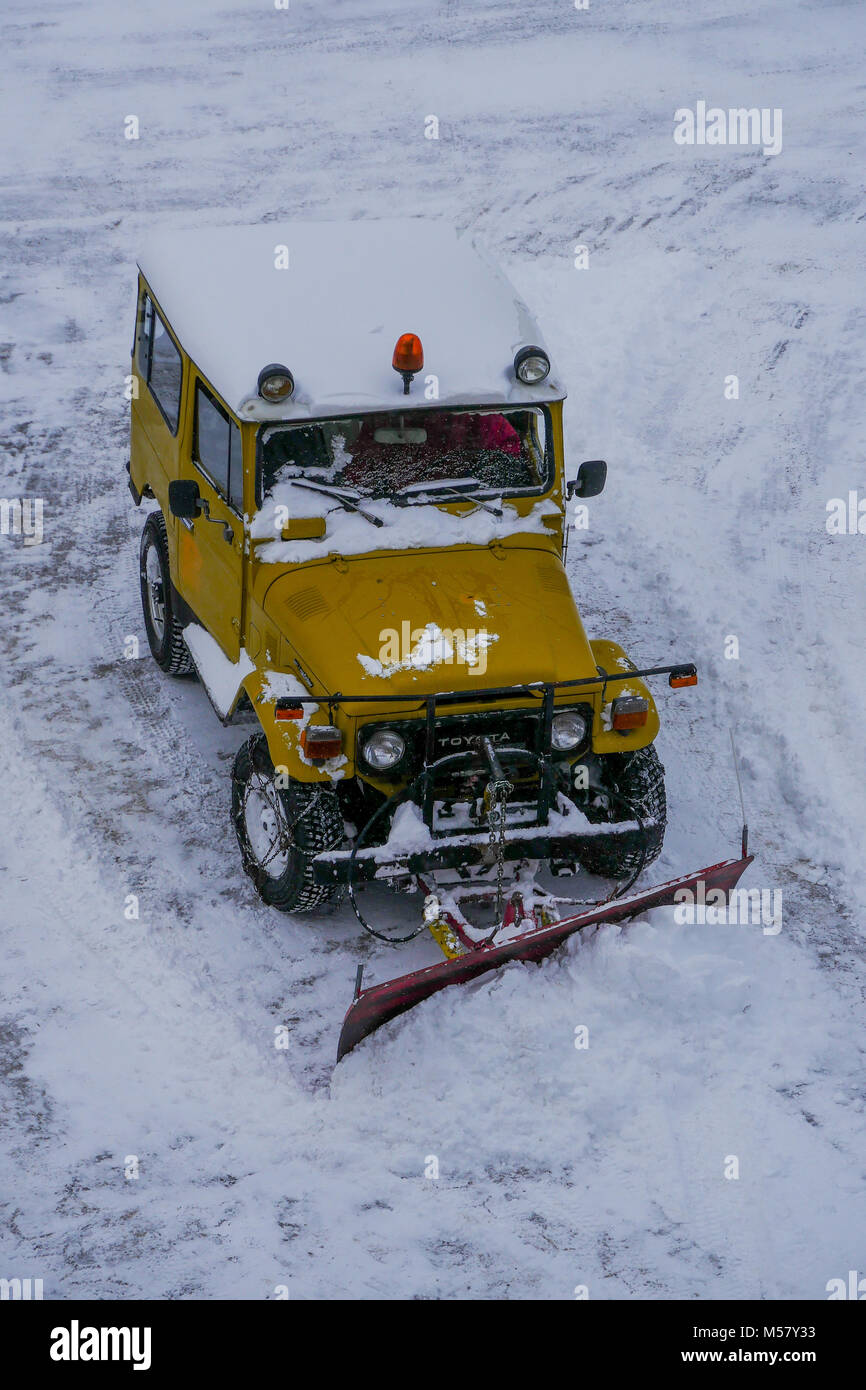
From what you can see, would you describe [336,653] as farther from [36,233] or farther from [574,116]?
[574,116]

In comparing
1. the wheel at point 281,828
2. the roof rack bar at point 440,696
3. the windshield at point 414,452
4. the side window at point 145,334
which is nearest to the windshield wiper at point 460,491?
the windshield at point 414,452

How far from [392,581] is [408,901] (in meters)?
1.45

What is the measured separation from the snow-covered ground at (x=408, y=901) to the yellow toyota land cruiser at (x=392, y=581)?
0.62m

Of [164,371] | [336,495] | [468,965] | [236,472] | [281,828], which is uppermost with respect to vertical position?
[164,371]

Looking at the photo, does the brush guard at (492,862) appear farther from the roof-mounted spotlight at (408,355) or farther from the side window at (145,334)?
the side window at (145,334)

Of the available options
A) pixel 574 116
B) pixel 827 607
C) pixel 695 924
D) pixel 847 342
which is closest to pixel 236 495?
pixel 695 924

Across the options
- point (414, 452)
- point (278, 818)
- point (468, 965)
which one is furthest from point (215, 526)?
point (468, 965)

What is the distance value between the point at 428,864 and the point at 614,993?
884mm

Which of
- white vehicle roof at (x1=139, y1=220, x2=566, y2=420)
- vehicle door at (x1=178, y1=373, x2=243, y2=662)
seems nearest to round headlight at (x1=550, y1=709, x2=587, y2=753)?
white vehicle roof at (x1=139, y1=220, x2=566, y2=420)

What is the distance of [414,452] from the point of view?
6.61 metres

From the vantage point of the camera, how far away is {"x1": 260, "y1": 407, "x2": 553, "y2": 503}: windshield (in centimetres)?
652

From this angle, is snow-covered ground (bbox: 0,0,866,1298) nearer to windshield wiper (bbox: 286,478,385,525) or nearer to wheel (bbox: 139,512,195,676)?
wheel (bbox: 139,512,195,676)

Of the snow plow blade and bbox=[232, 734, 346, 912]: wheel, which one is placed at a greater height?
bbox=[232, 734, 346, 912]: wheel

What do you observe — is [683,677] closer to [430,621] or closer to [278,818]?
[430,621]
